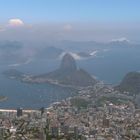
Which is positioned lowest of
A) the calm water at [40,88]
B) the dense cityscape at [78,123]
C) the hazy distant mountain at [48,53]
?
the dense cityscape at [78,123]

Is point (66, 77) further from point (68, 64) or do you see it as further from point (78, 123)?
point (78, 123)

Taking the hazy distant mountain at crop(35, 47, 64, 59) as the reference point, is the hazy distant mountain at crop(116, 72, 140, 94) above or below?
below

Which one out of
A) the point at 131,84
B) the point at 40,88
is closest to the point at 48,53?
the point at 40,88

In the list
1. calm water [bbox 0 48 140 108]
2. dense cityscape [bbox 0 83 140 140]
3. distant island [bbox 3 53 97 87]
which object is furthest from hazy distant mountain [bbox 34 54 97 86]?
dense cityscape [bbox 0 83 140 140]

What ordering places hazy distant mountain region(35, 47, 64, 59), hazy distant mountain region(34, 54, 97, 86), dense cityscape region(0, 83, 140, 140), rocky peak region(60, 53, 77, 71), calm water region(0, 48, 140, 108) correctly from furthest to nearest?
1. hazy distant mountain region(35, 47, 64, 59)
2. rocky peak region(60, 53, 77, 71)
3. hazy distant mountain region(34, 54, 97, 86)
4. calm water region(0, 48, 140, 108)
5. dense cityscape region(0, 83, 140, 140)

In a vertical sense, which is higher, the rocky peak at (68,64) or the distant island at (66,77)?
the rocky peak at (68,64)

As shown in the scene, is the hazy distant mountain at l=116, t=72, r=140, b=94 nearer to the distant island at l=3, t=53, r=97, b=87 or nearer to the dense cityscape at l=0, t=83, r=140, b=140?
the dense cityscape at l=0, t=83, r=140, b=140

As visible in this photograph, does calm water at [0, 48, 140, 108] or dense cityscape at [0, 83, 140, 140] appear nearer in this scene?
dense cityscape at [0, 83, 140, 140]

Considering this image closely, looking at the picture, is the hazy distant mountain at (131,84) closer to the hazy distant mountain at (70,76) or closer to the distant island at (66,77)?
the distant island at (66,77)

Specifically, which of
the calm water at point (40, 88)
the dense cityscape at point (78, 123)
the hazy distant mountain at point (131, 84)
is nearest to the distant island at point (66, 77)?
the calm water at point (40, 88)

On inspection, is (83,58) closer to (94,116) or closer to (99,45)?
(99,45)
